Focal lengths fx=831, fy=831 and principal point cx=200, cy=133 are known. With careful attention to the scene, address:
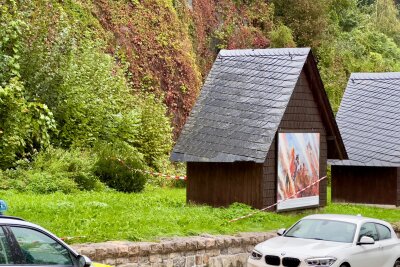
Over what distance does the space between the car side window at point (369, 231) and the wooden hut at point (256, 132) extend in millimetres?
5006

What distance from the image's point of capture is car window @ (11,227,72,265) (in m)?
9.21

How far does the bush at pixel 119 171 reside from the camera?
85.9 ft

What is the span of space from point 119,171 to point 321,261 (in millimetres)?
12552

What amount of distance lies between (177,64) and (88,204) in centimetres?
1838

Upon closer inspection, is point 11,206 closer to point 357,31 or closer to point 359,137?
point 359,137

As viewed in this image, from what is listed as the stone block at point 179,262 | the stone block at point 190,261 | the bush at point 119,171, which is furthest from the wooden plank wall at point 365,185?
the stone block at point 179,262

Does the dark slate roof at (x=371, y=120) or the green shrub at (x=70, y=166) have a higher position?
the dark slate roof at (x=371, y=120)

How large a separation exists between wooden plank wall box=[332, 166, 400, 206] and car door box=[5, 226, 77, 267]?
843 inches

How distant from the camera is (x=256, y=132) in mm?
21766

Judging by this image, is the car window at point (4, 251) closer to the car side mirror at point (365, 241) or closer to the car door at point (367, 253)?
the car door at point (367, 253)

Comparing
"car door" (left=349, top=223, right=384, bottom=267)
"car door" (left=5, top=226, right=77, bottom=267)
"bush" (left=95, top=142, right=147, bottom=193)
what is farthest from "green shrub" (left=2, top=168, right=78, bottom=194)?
"car door" (left=5, top=226, right=77, bottom=267)

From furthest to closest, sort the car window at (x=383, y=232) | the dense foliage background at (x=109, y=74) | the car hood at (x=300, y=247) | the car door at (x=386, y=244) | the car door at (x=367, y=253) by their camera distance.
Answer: the dense foliage background at (x=109, y=74), the car window at (x=383, y=232), the car door at (x=386, y=244), the car door at (x=367, y=253), the car hood at (x=300, y=247)

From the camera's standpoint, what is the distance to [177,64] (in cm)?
3741

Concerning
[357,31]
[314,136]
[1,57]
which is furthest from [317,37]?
[1,57]
